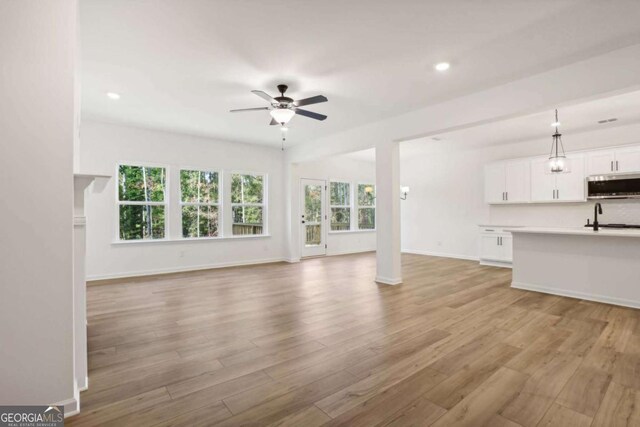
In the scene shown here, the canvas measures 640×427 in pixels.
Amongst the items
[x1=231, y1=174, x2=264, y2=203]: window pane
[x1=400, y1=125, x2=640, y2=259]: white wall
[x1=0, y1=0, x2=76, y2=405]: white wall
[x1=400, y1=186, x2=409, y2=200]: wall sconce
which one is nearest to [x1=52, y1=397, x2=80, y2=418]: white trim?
[x1=0, y1=0, x2=76, y2=405]: white wall

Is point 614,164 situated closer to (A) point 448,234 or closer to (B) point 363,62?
(A) point 448,234

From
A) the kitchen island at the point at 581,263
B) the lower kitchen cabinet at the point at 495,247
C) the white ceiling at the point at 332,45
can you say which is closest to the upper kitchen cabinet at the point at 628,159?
the kitchen island at the point at 581,263

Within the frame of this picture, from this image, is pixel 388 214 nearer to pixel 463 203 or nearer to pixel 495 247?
pixel 495 247

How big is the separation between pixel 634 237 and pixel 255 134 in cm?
600

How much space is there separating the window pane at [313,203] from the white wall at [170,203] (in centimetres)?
75

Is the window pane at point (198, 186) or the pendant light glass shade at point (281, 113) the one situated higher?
the pendant light glass shade at point (281, 113)

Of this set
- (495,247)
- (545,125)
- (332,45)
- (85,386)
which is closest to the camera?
(85,386)

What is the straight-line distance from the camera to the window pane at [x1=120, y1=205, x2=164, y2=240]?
227 inches

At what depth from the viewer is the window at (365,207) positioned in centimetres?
952

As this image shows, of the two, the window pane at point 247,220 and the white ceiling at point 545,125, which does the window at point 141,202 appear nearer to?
the window pane at point 247,220

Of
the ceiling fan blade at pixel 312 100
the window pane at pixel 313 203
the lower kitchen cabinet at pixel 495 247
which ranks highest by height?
the ceiling fan blade at pixel 312 100

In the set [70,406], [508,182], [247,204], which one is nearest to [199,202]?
[247,204]

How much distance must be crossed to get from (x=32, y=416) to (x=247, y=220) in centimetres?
568

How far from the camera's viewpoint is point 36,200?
5.57 ft
